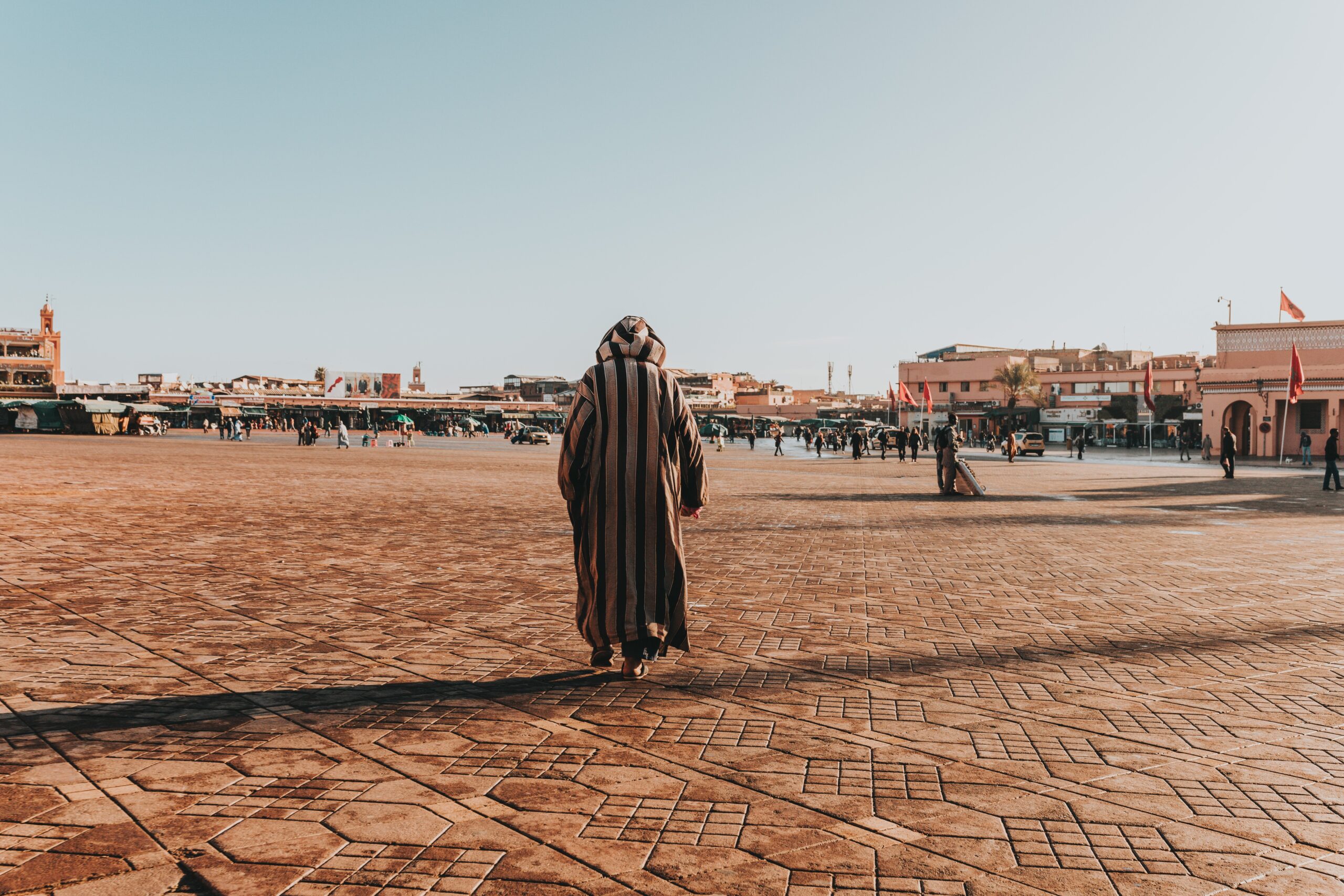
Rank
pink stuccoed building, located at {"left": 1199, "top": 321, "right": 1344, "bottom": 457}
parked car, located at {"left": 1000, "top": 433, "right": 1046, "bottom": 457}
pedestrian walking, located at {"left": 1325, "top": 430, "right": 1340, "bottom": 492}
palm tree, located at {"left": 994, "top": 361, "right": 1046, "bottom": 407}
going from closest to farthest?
pedestrian walking, located at {"left": 1325, "top": 430, "right": 1340, "bottom": 492} → pink stuccoed building, located at {"left": 1199, "top": 321, "right": 1344, "bottom": 457} → parked car, located at {"left": 1000, "top": 433, "right": 1046, "bottom": 457} → palm tree, located at {"left": 994, "top": 361, "right": 1046, "bottom": 407}

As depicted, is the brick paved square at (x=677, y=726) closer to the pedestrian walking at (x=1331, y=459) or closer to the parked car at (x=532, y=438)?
the pedestrian walking at (x=1331, y=459)

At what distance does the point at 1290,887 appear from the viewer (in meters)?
2.82

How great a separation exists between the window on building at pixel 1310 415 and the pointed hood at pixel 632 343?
154 ft

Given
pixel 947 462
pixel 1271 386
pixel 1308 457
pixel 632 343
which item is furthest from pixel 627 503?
pixel 1271 386

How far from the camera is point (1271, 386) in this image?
43656 millimetres

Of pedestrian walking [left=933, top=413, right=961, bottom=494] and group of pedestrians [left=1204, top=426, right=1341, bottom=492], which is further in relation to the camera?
group of pedestrians [left=1204, top=426, right=1341, bottom=492]

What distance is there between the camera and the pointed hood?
5055 millimetres

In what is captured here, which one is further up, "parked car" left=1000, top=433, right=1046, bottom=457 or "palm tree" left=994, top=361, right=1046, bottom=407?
"palm tree" left=994, top=361, right=1046, bottom=407

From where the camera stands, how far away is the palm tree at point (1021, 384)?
77312 millimetres

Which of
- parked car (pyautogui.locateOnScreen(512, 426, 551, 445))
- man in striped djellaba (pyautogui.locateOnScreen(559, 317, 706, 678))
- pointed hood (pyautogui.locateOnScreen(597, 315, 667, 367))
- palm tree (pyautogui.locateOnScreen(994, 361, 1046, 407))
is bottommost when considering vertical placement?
parked car (pyautogui.locateOnScreen(512, 426, 551, 445))

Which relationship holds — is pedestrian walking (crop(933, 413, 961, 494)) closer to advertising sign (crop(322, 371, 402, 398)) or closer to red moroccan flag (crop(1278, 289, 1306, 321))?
red moroccan flag (crop(1278, 289, 1306, 321))

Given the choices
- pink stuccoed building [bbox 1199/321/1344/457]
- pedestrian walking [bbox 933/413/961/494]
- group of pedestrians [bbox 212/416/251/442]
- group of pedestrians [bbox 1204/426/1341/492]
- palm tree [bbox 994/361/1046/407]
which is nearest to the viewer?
pedestrian walking [bbox 933/413/961/494]

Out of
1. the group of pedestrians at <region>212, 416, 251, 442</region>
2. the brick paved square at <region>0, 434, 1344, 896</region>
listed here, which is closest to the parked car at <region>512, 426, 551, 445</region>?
the group of pedestrians at <region>212, 416, 251, 442</region>

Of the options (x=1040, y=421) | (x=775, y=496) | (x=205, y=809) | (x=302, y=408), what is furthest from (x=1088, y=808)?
(x=302, y=408)
